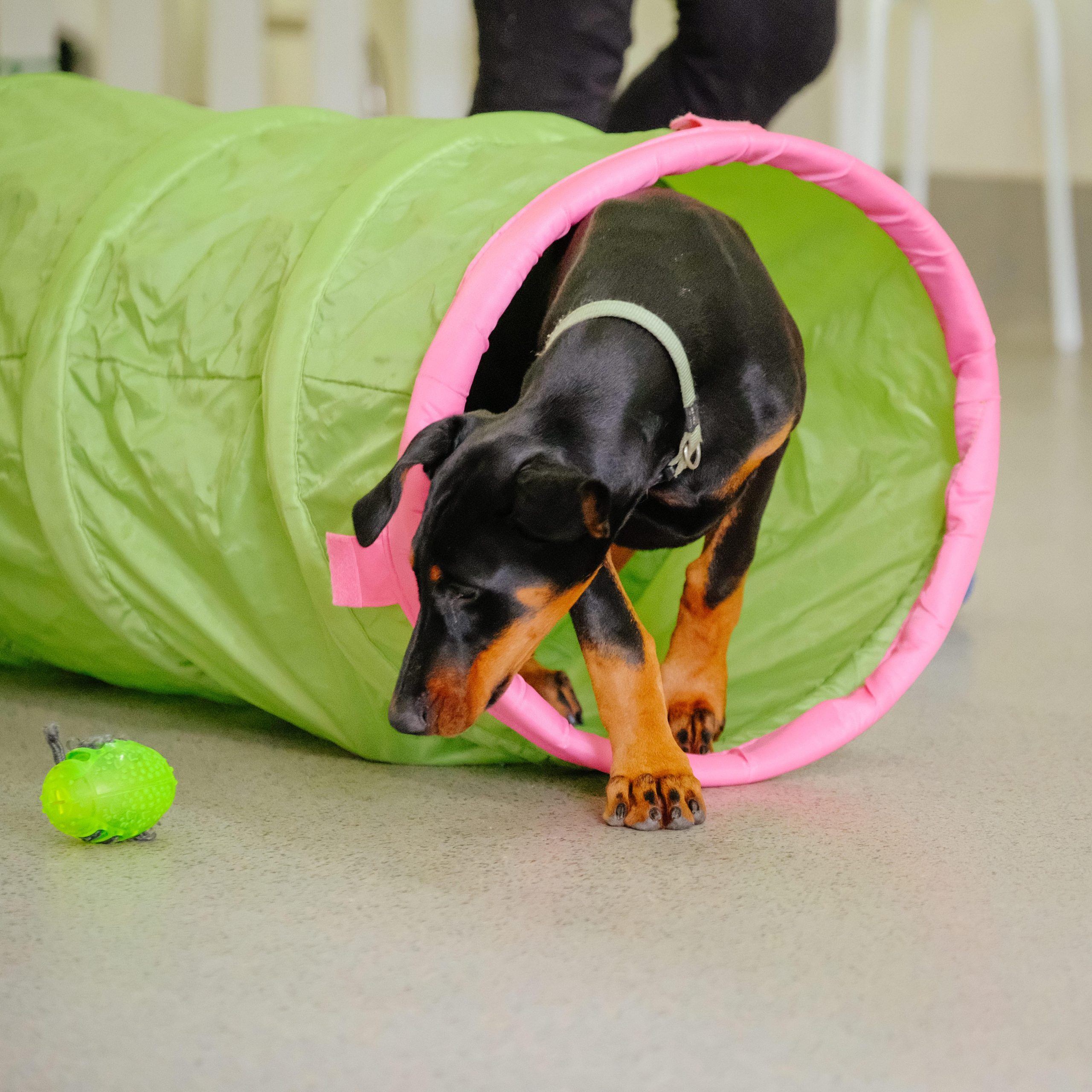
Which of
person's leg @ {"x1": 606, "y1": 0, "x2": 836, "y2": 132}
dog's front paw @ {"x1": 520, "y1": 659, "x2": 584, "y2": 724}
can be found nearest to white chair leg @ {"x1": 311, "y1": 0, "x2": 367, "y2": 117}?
person's leg @ {"x1": 606, "y1": 0, "x2": 836, "y2": 132}

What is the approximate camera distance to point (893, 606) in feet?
6.77

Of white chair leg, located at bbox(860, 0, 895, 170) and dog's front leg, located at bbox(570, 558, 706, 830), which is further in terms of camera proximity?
white chair leg, located at bbox(860, 0, 895, 170)

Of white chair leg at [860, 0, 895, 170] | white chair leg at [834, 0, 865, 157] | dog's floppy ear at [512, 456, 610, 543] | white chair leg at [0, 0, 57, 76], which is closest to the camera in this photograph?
dog's floppy ear at [512, 456, 610, 543]

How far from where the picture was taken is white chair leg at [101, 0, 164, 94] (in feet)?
16.3

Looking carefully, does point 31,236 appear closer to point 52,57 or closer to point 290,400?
point 290,400

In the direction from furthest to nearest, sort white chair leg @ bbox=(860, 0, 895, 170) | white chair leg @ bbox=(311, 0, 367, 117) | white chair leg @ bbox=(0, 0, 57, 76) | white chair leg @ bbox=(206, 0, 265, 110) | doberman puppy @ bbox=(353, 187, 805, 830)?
white chair leg @ bbox=(860, 0, 895, 170)
white chair leg @ bbox=(206, 0, 265, 110)
white chair leg @ bbox=(311, 0, 367, 117)
white chair leg @ bbox=(0, 0, 57, 76)
doberman puppy @ bbox=(353, 187, 805, 830)

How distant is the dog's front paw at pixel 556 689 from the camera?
1978mm

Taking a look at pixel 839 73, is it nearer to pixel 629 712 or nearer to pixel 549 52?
pixel 549 52

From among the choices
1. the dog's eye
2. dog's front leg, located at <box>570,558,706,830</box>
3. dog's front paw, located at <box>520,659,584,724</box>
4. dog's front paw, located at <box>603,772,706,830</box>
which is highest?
the dog's eye

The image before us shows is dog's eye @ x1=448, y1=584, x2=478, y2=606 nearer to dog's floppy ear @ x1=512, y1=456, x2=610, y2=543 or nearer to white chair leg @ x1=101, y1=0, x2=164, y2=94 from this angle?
dog's floppy ear @ x1=512, y1=456, x2=610, y2=543

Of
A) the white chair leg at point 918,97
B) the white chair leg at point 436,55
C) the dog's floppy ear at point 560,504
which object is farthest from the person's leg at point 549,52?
the white chair leg at point 918,97

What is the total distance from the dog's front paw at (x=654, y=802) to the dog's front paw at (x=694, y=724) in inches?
10.5

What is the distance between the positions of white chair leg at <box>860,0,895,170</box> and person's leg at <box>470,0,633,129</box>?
417cm

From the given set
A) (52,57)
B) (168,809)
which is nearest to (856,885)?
(168,809)
